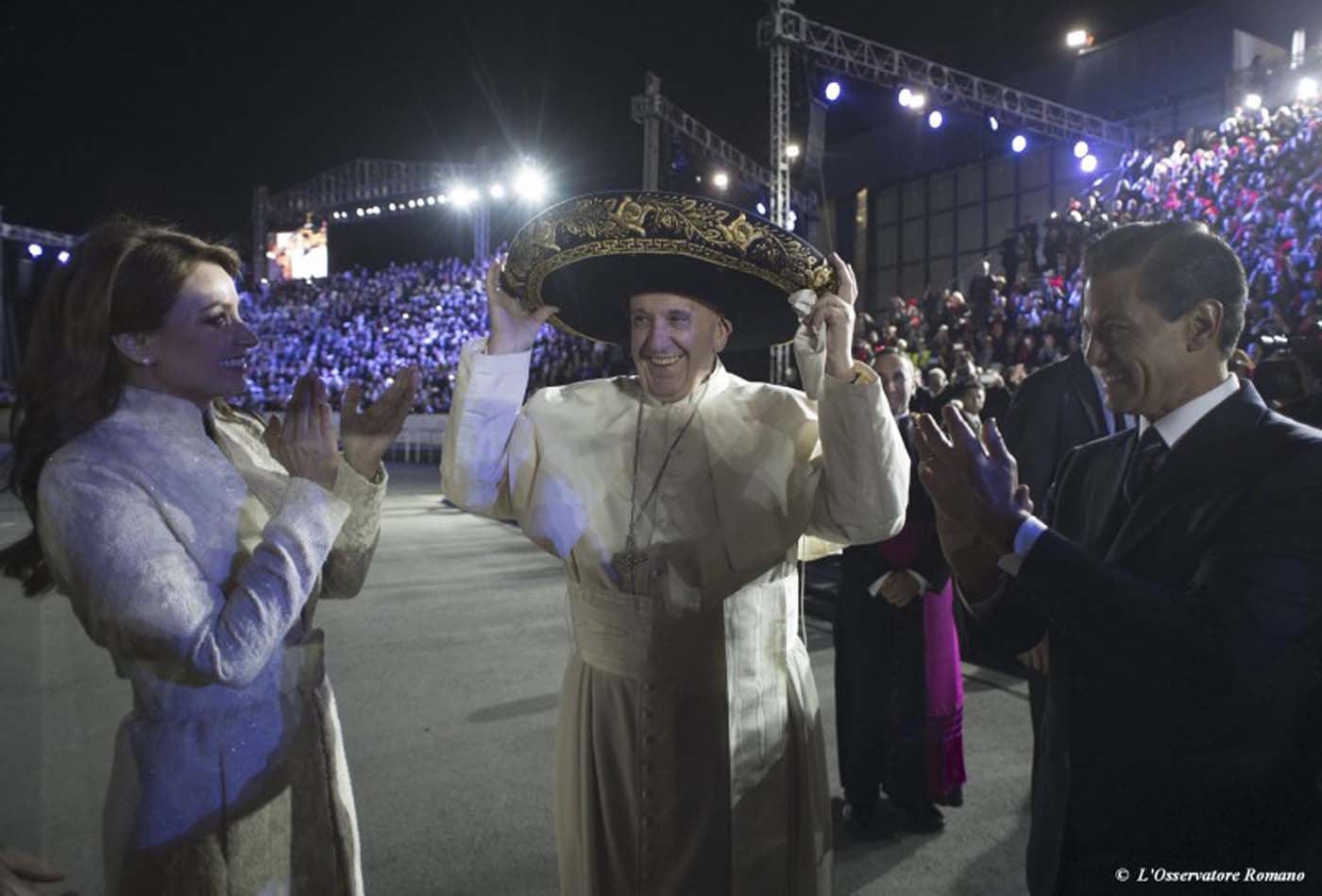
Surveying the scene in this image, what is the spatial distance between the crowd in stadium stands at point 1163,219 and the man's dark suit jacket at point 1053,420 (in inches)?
107

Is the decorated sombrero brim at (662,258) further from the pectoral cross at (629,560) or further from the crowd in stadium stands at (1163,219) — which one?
the crowd in stadium stands at (1163,219)

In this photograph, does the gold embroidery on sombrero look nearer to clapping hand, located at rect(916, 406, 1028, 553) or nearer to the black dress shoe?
clapping hand, located at rect(916, 406, 1028, 553)

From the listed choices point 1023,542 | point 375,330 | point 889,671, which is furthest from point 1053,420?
point 375,330

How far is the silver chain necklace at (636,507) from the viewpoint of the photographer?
86.6 inches

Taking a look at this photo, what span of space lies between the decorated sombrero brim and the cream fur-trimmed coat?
0.85 m

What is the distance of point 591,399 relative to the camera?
97.3 inches

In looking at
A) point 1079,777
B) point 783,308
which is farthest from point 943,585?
point 1079,777

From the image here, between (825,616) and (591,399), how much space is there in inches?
207

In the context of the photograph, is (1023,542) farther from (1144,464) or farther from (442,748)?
(442,748)

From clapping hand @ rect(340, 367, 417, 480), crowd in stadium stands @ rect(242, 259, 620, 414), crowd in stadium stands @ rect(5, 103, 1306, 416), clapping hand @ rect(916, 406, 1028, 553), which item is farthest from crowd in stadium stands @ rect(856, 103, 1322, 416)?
crowd in stadium stands @ rect(242, 259, 620, 414)

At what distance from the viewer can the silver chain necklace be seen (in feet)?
7.22

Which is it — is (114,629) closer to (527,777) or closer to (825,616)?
(527,777)

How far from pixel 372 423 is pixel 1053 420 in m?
2.77

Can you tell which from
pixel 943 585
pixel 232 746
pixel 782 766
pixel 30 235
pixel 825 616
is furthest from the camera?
pixel 30 235
